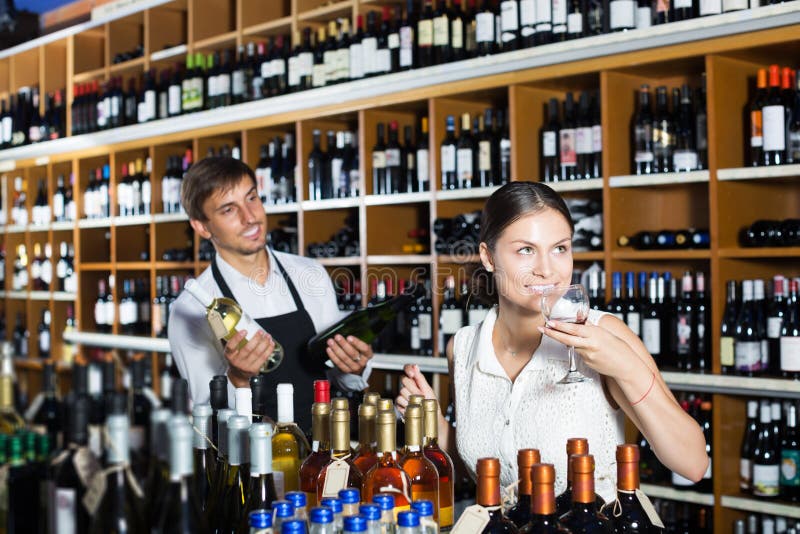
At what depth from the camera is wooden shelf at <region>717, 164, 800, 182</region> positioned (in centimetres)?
261

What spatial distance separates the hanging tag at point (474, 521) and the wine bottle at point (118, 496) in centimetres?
41

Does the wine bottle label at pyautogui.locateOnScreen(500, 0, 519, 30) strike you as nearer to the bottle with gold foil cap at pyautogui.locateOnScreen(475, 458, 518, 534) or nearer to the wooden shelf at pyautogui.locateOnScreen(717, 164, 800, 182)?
the wooden shelf at pyautogui.locateOnScreen(717, 164, 800, 182)

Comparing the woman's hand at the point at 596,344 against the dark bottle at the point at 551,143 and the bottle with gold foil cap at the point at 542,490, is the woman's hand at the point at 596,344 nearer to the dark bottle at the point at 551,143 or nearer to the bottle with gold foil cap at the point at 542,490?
the bottle with gold foil cap at the point at 542,490

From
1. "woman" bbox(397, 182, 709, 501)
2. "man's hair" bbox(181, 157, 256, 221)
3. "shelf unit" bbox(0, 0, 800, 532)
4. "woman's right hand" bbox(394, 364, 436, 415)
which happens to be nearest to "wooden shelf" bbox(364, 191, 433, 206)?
"shelf unit" bbox(0, 0, 800, 532)

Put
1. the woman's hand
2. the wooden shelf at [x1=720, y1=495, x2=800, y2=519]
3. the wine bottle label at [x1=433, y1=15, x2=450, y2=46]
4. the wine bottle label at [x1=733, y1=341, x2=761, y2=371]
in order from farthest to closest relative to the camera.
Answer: the wine bottle label at [x1=433, y1=15, x2=450, y2=46] < the wine bottle label at [x1=733, y1=341, x2=761, y2=371] < the wooden shelf at [x1=720, y1=495, x2=800, y2=519] < the woman's hand

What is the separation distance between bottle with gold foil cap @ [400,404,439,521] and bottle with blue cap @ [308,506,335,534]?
→ 0.84ft

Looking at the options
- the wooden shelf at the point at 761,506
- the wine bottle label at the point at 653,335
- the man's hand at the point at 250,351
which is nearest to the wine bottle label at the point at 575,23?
the wine bottle label at the point at 653,335

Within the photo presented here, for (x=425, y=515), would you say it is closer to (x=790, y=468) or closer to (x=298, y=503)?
(x=298, y=503)

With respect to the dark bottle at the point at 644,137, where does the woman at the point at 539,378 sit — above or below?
below

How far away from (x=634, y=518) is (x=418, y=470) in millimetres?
296

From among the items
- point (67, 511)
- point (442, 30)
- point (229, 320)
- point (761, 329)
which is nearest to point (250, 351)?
point (229, 320)

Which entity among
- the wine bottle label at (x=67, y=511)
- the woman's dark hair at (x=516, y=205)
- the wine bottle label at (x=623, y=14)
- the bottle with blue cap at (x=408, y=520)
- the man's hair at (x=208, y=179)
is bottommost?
the bottle with blue cap at (x=408, y=520)

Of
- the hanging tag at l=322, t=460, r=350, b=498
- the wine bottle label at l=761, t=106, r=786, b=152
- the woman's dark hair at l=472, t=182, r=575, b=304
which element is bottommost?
the hanging tag at l=322, t=460, r=350, b=498

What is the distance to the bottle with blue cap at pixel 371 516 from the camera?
0.96 meters
